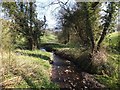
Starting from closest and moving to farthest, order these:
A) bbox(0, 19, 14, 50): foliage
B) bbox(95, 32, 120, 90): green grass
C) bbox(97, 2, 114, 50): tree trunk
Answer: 1. bbox(0, 19, 14, 50): foliage
2. bbox(95, 32, 120, 90): green grass
3. bbox(97, 2, 114, 50): tree trunk

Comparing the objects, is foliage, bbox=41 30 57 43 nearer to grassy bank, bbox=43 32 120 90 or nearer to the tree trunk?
grassy bank, bbox=43 32 120 90

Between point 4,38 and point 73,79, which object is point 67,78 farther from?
point 4,38

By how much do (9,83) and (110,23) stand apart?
7.54 metres

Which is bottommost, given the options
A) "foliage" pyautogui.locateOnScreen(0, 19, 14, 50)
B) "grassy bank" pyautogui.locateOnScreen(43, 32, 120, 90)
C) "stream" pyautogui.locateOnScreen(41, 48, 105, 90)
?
"stream" pyautogui.locateOnScreen(41, 48, 105, 90)

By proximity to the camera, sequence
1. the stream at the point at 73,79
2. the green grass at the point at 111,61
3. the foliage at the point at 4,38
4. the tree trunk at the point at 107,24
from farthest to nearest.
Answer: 1. the tree trunk at the point at 107,24
2. the green grass at the point at 111,61
3. the stream at the point at 73,79
4. the foliage at the point at 4,38

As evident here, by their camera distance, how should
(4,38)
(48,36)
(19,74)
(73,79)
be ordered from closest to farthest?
(19,74) < (4,38) < (73,79) < (48,36)

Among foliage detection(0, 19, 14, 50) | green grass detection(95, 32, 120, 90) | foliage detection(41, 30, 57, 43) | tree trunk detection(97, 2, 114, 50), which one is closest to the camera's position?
foliage detection(0, 19, 14, 50)

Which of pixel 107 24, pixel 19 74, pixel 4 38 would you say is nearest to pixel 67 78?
pixel 19 74

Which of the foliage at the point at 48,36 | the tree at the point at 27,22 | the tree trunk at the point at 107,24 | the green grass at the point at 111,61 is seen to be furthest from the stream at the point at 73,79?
the foliage at the point at 48,36

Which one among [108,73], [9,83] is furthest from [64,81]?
[9,83]

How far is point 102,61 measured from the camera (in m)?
13.5

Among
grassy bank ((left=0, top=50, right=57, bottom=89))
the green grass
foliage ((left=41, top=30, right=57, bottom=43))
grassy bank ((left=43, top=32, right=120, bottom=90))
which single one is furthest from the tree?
grassy bank ((left=0, top=50, right=57, bottom=89))

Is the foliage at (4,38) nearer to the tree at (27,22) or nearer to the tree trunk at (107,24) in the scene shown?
the tree trunk at (107,24)

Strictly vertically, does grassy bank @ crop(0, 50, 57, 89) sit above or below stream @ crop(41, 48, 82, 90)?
above
